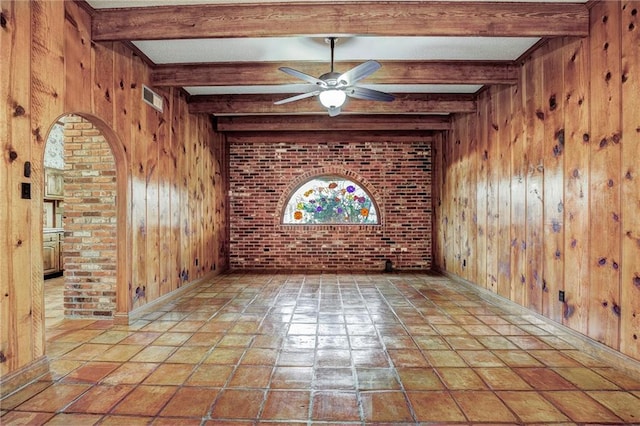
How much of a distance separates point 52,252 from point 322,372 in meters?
6.22

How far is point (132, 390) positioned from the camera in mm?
2174

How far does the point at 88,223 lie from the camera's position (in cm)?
368

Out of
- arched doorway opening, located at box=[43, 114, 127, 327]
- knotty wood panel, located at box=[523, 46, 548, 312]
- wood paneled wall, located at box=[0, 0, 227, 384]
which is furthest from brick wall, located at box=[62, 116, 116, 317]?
knotty wood panel, located at box=[523, 46, 548, 312]

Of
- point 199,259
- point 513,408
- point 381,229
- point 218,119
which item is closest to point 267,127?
point 218,119

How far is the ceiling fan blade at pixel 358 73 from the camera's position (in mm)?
3021

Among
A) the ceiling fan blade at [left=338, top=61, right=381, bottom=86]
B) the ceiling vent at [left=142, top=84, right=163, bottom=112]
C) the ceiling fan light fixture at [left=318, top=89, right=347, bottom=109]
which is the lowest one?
the ceiling fan light fixture at [left=318, top=89, right=347, bottom=109]

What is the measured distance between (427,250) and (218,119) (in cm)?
488

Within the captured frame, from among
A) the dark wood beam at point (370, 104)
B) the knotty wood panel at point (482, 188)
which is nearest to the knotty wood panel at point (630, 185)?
the knotty wood panel at point (482, 188)

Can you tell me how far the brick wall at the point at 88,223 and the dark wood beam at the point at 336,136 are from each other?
338 cm

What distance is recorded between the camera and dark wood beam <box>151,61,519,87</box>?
12.9 ft

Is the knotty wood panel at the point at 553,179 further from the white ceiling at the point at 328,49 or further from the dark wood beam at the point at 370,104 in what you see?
the dark wood beam at the point at 370,104

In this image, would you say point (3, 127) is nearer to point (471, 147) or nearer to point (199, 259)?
point (199, 259)

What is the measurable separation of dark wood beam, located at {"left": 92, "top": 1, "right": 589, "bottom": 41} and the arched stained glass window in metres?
4.39

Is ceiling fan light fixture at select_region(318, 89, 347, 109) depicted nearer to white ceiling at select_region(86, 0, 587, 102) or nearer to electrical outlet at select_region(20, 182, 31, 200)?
white ceiling at select_region(86, 0, 587, 102)
